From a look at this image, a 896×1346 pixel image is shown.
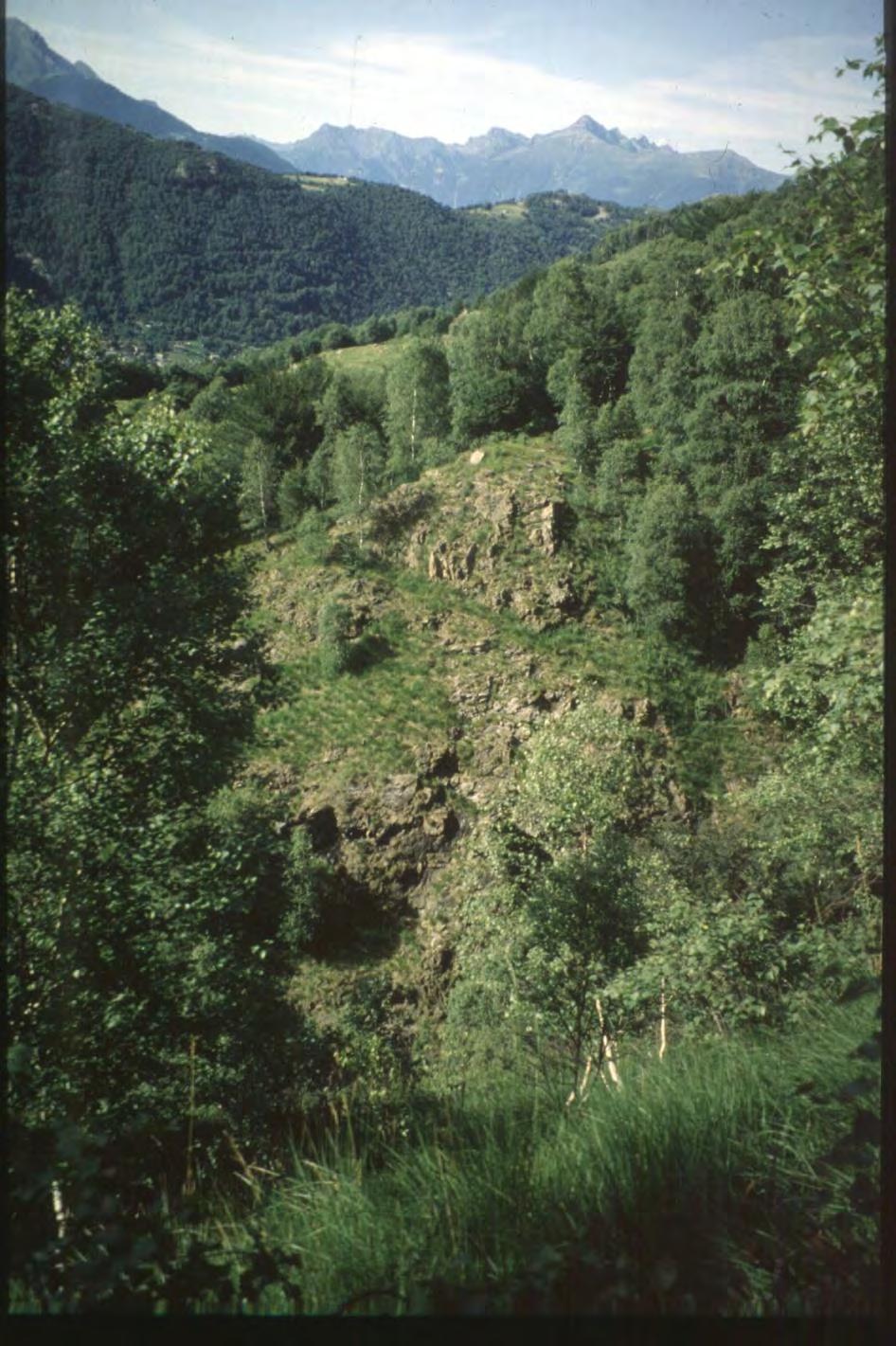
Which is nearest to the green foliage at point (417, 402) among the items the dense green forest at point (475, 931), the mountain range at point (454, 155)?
the dense green forest at point (475, 931)

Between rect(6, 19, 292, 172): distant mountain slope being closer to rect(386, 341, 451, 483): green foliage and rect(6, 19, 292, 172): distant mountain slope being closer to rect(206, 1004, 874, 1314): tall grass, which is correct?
rect(206, 1004, 874, 1314): tall grass

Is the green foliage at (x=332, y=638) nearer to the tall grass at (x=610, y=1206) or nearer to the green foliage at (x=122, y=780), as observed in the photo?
the green foliage at (x=122, y=780)

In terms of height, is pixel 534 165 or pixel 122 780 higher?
pixel 534 165

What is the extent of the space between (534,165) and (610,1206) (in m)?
11.4

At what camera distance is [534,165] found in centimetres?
992

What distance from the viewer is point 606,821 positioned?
9.81 m

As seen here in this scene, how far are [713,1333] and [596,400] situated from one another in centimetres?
3196

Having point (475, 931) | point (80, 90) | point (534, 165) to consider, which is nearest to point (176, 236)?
point (534, 165)

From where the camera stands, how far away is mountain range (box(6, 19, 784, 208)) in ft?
12.6

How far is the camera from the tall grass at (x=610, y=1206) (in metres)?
2.02

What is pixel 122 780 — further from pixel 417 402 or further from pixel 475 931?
pixel 417 402

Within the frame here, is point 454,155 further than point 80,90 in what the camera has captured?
Yes

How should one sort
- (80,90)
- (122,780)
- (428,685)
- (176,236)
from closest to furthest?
1. (80,90)
2. (122,780)
3. (176,236)
4. (428,685)

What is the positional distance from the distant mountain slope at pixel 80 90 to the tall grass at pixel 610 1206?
4388 mm
